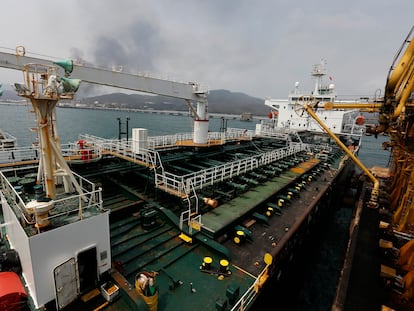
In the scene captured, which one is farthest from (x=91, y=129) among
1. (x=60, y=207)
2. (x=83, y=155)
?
(x=60, y=207)

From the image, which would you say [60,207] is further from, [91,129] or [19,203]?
[91,129]

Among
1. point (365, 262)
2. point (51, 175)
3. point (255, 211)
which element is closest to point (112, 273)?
point (51, 175)

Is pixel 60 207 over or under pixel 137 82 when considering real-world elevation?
under

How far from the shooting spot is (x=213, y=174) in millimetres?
16094

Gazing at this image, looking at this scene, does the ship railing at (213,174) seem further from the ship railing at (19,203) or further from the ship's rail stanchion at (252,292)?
Answer: the ship railing at (19,203)

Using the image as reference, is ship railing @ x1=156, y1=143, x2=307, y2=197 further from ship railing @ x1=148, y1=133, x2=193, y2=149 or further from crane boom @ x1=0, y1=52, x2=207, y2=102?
crane boom @ x1=0, y1=52, x2=207, y2=102

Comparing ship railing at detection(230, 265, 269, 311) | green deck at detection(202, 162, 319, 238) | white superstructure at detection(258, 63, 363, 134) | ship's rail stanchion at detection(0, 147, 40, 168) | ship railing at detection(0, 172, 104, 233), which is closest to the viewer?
ship railing at detection(0, 172, 104, 233)

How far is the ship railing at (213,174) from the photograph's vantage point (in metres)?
12.1

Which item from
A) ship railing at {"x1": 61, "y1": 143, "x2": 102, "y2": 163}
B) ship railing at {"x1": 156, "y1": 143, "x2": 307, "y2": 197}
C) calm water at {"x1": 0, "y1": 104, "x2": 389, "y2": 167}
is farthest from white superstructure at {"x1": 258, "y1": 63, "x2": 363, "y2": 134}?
ship railing at {"x1": 61, "y1": 143, "x2": 102, "y2": 163}

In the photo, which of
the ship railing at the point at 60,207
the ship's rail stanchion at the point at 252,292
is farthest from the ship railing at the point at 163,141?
the ship's rail stanchion at the point at 252,292

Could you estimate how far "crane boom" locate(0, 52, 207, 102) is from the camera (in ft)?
36.0

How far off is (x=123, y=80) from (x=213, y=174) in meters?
9.34

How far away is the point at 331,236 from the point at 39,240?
21.3 metres

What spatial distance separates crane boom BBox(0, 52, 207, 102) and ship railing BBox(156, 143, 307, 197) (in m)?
7.02
